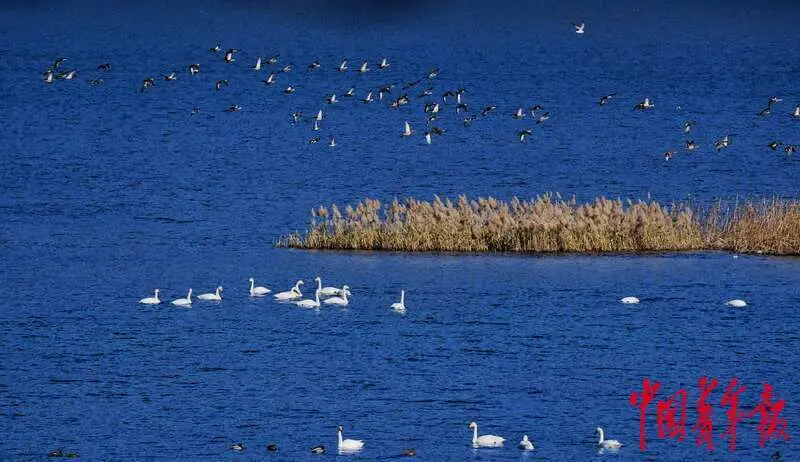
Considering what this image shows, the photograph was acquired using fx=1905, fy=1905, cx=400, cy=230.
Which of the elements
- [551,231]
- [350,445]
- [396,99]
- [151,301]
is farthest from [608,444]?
[396,99]

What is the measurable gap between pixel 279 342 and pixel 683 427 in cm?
1343

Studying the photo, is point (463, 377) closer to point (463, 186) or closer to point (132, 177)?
point (463, 186)

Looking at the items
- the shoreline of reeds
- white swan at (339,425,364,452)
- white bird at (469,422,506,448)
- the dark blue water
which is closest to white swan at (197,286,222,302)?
the dark blue water

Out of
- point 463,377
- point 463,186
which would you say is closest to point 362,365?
point 463,377

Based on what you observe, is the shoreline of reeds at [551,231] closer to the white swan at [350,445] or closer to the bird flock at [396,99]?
the white swan at [350,445]

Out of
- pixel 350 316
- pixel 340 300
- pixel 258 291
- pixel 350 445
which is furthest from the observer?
pixel 258 291

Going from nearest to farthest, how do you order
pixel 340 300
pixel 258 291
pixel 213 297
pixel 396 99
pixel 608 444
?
pixel 608 444
pixel 340 300
pixel 213 297
pixel 258 291
pixel 396 99

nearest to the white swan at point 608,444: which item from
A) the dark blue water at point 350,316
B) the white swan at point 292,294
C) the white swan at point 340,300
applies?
the dark blue water at point 350,316

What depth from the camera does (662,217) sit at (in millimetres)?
61125

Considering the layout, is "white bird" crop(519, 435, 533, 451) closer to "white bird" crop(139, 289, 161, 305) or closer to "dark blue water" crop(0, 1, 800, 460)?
"dark blue water" crop(0, 1, 800, 460)

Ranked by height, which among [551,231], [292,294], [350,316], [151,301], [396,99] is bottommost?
[350,316]

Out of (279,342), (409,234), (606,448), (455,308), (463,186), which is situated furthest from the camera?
(463,186)

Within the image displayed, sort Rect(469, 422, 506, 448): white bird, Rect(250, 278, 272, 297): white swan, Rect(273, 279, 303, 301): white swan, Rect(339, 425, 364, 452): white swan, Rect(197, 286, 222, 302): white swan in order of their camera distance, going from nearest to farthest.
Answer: Rect(339, 425, 364, 452): white swan < Rect(469, 422, 506, 448): white bird < Rect(273, 279, 303, 301): white swan < Rect(197, 286, 222, 302): white swan < Rect(250, 278, 272, 297): white swan

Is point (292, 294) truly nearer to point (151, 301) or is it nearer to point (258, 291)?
point (258, 291)
